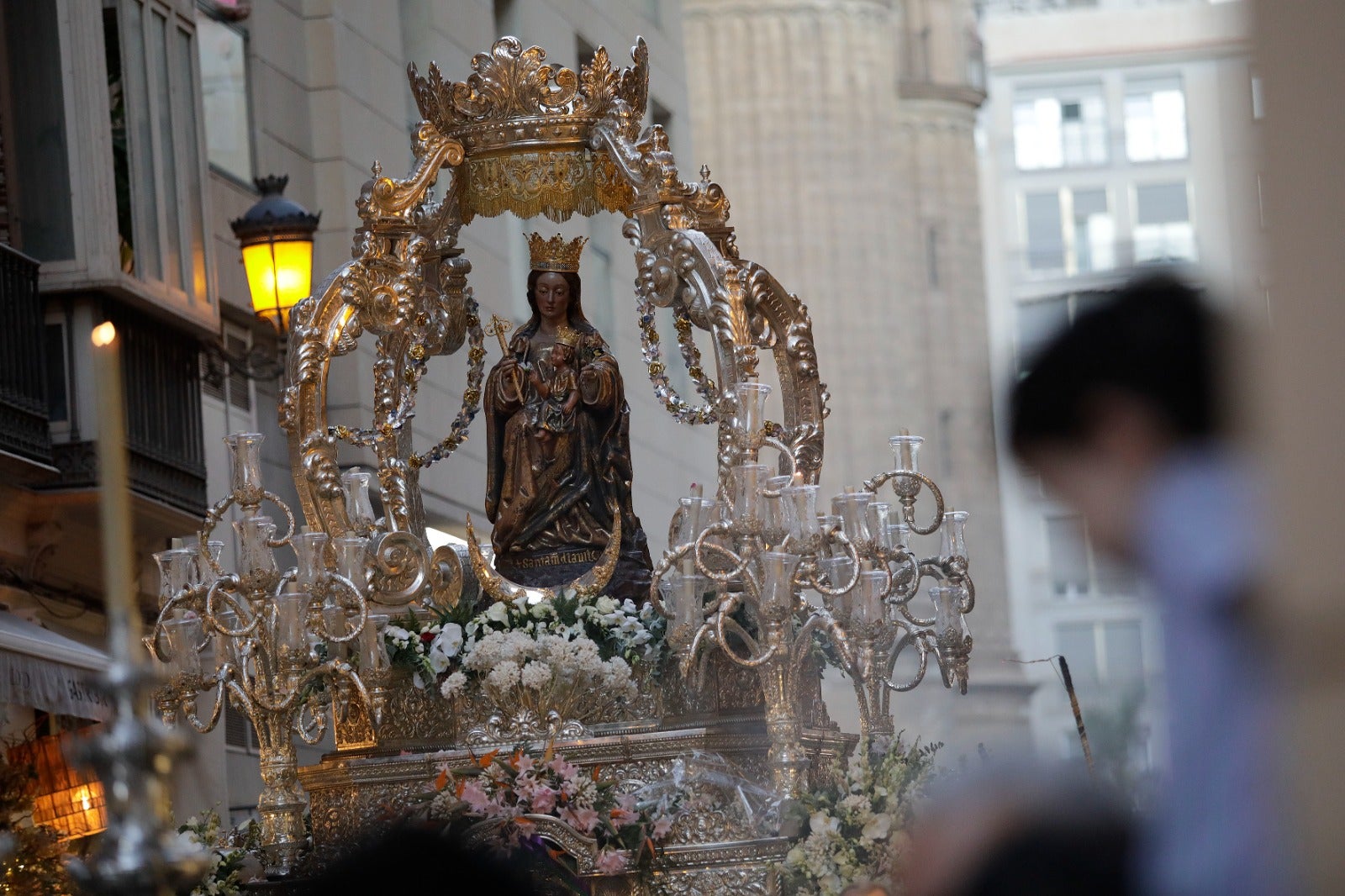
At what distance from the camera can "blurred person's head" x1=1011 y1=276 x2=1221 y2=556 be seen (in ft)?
7.39

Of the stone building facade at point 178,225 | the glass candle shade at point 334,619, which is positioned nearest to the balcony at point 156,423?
the stone building facade at point 178,225

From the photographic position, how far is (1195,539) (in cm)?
220

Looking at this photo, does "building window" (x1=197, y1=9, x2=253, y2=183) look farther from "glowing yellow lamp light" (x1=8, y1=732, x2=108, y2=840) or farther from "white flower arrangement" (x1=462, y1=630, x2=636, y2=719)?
"white flower arrangement" (x1=462, y1=630, x2=636, y2=719)

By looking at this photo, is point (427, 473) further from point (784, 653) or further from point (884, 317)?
point (884, 317)

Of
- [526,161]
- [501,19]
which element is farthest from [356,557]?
[501,19]

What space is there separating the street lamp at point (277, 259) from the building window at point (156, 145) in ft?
7.05

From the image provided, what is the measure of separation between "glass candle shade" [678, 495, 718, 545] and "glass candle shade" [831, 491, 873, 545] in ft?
1.83

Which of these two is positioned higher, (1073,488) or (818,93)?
(818,93)

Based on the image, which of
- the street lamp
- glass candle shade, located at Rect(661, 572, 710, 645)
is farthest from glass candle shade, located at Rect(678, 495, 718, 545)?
the street lamp

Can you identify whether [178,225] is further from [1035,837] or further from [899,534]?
[1035,837]

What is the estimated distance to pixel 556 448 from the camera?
10.8 meters

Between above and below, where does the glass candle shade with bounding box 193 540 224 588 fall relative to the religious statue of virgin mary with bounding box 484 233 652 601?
below

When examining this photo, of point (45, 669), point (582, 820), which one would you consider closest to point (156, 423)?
point (45, 669)

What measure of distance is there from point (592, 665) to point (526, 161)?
2.54 m
